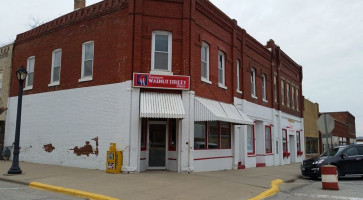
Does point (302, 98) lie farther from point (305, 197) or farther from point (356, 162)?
point (305, 197)

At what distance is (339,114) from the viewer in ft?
187

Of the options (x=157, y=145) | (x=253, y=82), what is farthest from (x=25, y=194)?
(x=253, y=82)

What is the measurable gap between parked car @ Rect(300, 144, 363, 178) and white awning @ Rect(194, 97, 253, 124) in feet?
12.4

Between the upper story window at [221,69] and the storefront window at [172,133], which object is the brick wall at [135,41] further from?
the storefront window at [172,133]

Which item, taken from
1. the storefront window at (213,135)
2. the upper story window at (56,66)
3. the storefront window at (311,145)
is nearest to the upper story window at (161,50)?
the storefront window at (213,135)

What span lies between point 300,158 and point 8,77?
79.7ft

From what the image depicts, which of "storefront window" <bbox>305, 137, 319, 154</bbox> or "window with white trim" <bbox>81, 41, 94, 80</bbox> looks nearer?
"window with white trim" <bbox>81, 41, 94, 80</bbox>

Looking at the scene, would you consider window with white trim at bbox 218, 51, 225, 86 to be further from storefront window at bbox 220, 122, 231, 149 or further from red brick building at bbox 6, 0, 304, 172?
storefront window at bbox 220, 122, 231, 149

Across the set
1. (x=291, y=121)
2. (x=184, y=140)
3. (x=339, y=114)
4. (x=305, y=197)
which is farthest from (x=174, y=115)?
(x=339, y=114)

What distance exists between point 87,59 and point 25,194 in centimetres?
871

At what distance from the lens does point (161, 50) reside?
50.1 feet

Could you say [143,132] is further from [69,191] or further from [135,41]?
[69,191]


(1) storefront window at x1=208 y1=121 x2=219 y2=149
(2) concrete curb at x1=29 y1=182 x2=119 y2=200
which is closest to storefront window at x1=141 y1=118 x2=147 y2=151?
(1) storefront window at x1=208 y1=121 x2=219 y2=149

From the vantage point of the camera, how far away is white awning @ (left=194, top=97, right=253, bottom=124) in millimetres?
14914
